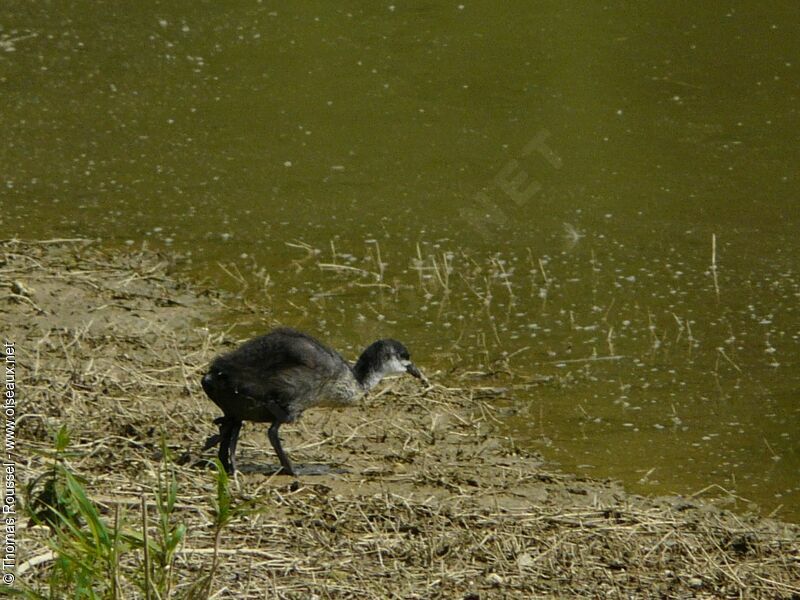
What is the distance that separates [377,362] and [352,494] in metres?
0.94

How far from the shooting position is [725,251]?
1026 centimetres

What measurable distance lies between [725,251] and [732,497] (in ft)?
11.8

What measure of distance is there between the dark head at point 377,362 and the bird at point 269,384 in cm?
31

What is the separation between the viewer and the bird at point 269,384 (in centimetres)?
654

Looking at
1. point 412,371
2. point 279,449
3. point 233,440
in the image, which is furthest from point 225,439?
point 412,371

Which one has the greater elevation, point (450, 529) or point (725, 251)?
point (450, 529)

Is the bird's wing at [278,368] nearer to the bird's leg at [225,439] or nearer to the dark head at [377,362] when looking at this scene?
the bird's leg at [225,439]

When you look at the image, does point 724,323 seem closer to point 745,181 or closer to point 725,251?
point 725,251

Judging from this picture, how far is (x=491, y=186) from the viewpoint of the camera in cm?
1157

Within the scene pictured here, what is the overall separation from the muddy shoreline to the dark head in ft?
1.27

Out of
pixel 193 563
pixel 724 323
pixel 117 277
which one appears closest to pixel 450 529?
pixel 193 563

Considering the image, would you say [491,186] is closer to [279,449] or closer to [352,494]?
[279,449]

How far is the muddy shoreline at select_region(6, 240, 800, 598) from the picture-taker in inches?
214

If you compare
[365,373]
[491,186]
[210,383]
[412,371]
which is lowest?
[491,186]
